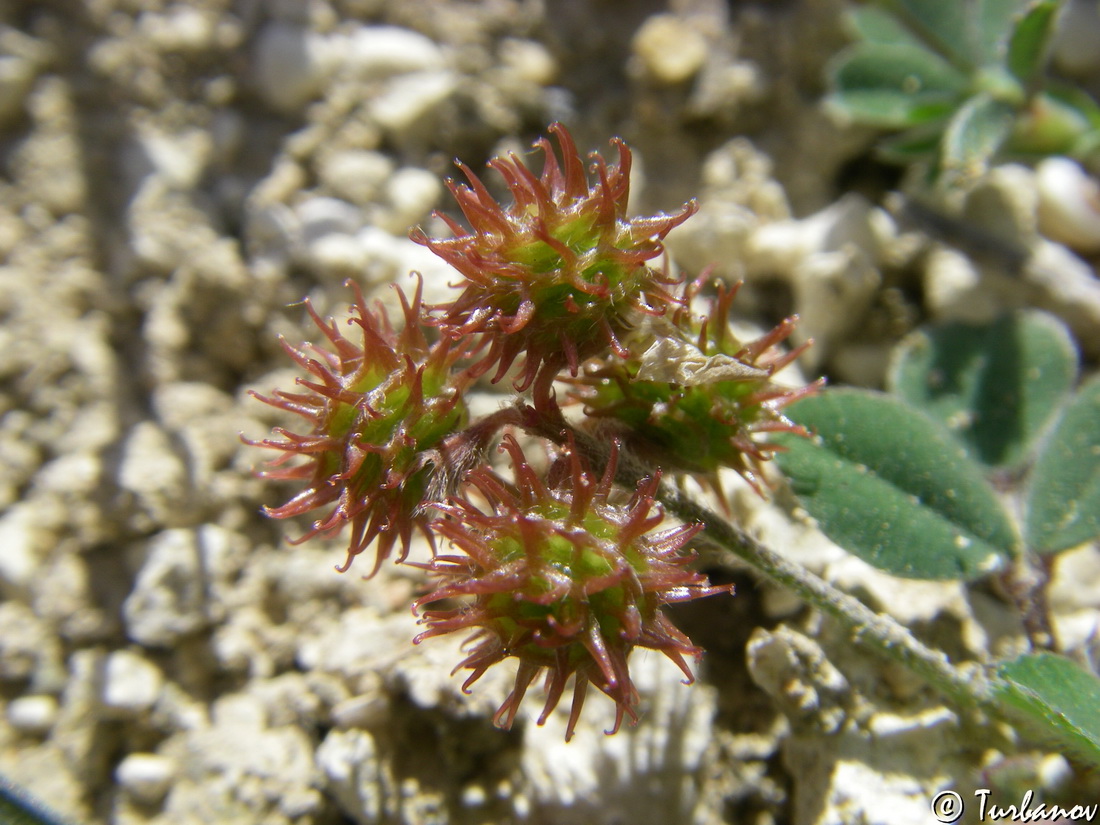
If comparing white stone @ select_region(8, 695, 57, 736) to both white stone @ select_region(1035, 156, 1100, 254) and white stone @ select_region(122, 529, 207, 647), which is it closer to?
white stone @ select_region(122, 529, 207, 647)

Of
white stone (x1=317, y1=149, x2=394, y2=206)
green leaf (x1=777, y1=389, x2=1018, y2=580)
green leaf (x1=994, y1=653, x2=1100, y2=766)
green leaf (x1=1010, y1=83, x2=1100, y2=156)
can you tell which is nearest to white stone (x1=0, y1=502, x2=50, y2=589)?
white stone (x1=317, y1=149, x2=394, y2=206)

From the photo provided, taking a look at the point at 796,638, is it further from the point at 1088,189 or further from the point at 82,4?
the point at 82,4

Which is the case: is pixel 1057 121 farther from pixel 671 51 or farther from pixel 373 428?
pixel 373 428

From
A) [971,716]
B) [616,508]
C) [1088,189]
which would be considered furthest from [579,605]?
[1088,189]

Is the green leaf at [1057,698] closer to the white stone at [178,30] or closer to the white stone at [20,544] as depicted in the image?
the white stone at [20,544]

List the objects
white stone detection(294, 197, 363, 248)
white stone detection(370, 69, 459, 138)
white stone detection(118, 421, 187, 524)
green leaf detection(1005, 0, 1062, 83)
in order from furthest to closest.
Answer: white stone detection(370, 69, 459, 138)
white stone detection(294, 197, 363, 248)
white stone detection(118, 421, 187, 524)
green leaf detection(1005, 0, 1062, 83)
